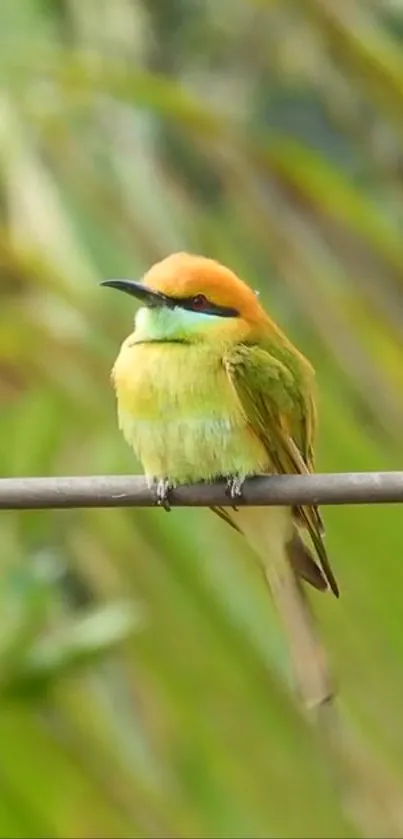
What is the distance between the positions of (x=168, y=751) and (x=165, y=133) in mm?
869

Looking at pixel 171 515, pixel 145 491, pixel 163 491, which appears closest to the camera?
pixel 145 491

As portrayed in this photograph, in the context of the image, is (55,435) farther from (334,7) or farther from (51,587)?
(334,7)

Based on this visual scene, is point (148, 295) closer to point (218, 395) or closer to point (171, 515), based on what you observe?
point (218, 395)

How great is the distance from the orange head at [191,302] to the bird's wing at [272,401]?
22 millimetres

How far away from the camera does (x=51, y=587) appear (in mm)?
1051

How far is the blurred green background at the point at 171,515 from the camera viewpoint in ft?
3.32

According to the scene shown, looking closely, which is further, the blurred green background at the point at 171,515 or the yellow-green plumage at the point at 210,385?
the blurred green background at the point at 171,515

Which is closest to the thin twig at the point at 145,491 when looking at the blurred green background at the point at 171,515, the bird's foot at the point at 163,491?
the bird's foot at the point at 163,491

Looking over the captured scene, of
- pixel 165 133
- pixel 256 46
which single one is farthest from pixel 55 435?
pixel 256 46

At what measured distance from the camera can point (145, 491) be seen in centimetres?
62

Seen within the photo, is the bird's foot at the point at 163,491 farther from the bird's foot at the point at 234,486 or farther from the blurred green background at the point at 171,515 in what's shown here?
the blurred green background at the point at 171,515

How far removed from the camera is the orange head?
867 millimetres

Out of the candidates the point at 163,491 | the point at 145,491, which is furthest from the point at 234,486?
the point at 145,491

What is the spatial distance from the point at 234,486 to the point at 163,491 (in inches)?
2.0
